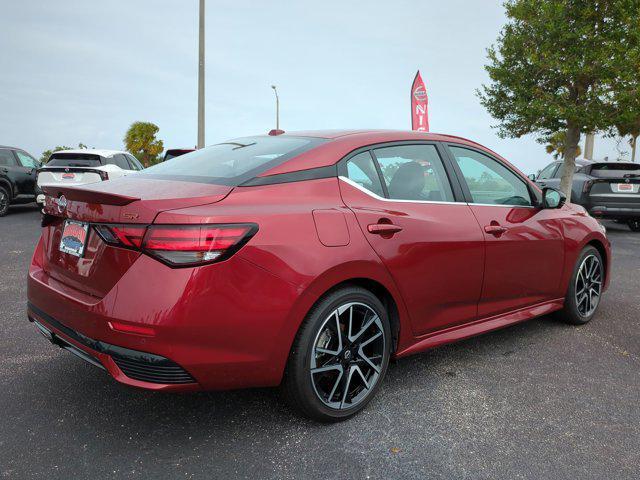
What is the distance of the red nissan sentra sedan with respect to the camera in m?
2.17

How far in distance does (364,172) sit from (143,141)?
46984 mm

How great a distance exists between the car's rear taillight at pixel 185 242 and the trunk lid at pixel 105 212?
5cm

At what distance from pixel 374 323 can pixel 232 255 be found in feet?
3.15

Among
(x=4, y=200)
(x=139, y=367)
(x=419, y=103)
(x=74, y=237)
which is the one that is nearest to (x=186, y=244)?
(x=139, y=367)

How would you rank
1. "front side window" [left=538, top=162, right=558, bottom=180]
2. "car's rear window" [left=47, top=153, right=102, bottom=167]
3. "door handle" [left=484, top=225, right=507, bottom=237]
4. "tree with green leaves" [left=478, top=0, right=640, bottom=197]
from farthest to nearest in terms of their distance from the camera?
"tree with green leaves" [left=478, top=0, right=640, bottom=197] < "front side window" [left=538, top=162, right=558, bottom=180] < "car's rear window" [left=47, top=153, right=102, bottom=167] < "door handle" [left=484, top=225, right=507, bottom=237]

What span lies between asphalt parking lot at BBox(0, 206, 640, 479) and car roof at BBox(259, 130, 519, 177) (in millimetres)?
1304

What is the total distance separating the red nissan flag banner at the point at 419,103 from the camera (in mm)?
14773

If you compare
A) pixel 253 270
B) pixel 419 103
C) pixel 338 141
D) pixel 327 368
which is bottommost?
pixel 327 368

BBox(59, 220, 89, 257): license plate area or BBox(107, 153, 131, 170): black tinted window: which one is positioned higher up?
BBox(107, 153, 131, 170): black tinted window

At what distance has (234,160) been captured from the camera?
2889 mm

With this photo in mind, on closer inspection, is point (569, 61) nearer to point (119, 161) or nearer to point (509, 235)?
point (119, 161)

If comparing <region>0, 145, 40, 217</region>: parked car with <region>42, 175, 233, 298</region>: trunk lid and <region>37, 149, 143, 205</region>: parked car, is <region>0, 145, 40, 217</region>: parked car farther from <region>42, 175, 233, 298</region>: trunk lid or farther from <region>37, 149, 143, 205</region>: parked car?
<region>42, 175, 233, 298</region>: trunk lid

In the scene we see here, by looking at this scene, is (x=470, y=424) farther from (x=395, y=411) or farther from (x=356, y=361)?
(x=356, y=361)

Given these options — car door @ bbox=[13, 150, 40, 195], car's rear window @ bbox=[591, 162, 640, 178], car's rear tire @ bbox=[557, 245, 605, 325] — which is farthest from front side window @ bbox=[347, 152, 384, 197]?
car door @ bbox=[13, 150, 40, 195]
